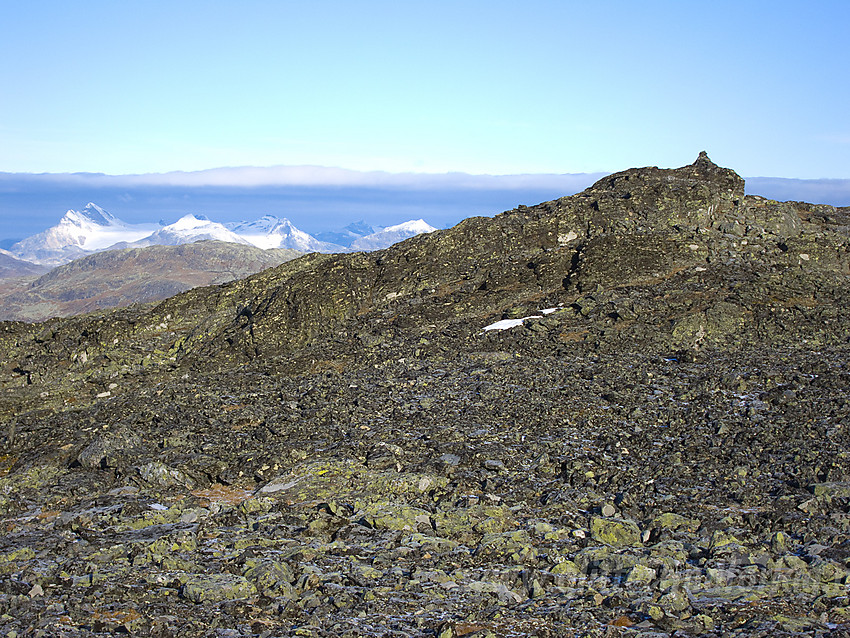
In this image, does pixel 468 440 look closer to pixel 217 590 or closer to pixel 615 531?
pixel 615 531

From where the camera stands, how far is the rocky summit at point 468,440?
1189 centimetres

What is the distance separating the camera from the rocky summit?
39.0 feet

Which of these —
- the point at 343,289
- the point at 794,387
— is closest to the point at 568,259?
the point at 343,289

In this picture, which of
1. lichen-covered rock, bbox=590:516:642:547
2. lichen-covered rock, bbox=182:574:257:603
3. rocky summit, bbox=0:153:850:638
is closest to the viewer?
rocky summit, bbox=0:153:850:638

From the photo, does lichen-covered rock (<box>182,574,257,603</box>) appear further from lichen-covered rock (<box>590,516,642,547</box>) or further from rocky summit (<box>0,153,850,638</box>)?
lichen-covered rock (<box>590,516,642,547</box>)

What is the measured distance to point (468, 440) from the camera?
766 inches

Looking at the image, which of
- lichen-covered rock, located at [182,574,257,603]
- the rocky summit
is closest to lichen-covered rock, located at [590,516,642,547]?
the rocky summit

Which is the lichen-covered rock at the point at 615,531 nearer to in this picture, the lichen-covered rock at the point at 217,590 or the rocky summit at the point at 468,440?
the rocky summit at the point at 468,440

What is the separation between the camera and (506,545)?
13.6m

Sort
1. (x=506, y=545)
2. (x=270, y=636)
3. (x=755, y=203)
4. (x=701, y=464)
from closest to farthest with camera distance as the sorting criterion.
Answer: (x=270, y=636)
(x=506, y=545)
(x=701, y=464)
(x=755, y=203)

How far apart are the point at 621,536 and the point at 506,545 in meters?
2.29

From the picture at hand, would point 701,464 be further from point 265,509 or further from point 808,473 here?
point 265,509

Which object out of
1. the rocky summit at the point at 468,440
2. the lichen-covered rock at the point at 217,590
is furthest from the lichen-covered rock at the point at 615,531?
the lichen-covered rock at the point at 217,590

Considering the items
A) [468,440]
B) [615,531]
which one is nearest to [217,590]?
[615,531]
